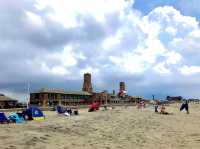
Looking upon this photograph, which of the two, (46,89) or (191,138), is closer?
(191,138)

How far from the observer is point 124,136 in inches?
683

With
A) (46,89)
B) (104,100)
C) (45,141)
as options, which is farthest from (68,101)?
(45,141)

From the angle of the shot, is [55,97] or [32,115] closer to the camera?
[32,115]

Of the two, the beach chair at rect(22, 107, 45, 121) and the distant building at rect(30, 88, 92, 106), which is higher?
the distant building at rect(30, 88, 92, 106)

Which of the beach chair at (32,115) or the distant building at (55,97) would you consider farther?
the distant building at (55,97)

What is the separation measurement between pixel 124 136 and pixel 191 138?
3.08 meters

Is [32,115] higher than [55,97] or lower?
lower

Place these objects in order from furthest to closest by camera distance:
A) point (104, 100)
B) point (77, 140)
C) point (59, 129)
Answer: point (104, 100)
point (59, 129)
point (77, 140)

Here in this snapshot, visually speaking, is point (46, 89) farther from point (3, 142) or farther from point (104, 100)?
point (3, 142)

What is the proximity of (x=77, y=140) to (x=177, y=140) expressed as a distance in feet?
15.1

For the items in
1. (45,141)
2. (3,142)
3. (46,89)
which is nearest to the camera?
(3,142)

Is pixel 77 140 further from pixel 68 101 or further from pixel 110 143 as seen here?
pixel 68 101

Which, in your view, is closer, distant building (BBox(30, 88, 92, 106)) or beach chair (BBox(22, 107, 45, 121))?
beach chair (BBox(22, 107, 45, 121))

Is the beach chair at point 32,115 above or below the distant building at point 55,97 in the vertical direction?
below
